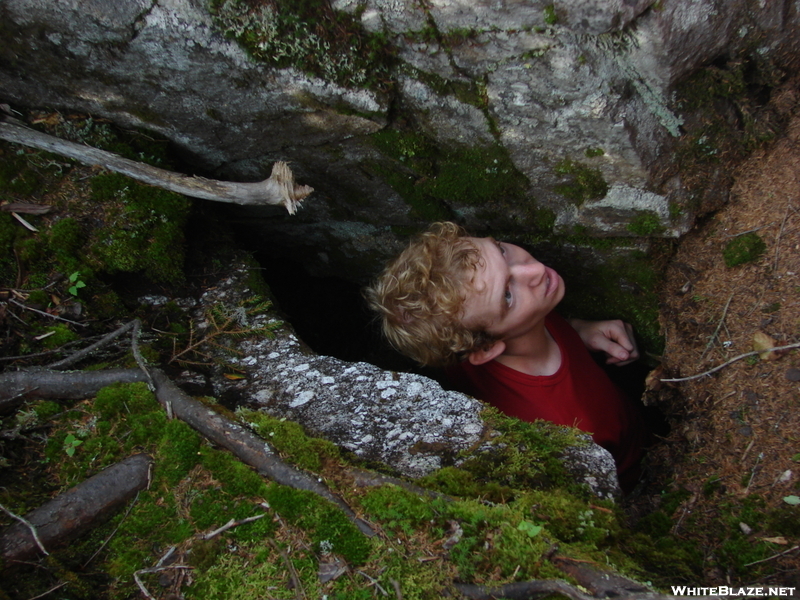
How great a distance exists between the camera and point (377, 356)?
519cm

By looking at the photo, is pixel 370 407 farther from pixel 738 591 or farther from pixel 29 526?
pixel 738 591

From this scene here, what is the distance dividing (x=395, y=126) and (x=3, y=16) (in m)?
1.91

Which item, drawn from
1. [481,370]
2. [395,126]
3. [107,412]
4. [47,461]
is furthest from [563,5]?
[47,461]

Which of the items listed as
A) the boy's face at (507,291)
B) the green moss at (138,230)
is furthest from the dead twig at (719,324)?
the green moss at (138,230)

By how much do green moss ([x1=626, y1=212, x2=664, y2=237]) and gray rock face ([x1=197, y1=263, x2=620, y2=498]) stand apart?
56.6 inches

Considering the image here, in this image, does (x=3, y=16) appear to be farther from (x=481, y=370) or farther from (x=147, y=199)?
(x=481, y=370)

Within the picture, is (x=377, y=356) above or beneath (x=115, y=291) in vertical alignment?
beneath

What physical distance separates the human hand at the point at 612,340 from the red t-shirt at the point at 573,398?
199 millimetres

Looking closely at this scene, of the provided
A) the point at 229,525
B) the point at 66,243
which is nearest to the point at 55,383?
the point at 66,243

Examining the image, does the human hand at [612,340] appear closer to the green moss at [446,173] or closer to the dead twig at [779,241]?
the dead twig at [779,241]

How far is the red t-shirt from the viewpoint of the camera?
3.18 meters

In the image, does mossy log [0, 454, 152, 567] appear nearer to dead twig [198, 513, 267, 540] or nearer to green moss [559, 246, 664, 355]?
dead twig [198, 513, 267, 540]

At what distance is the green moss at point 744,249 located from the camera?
2742mm

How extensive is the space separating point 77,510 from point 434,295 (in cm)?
207
